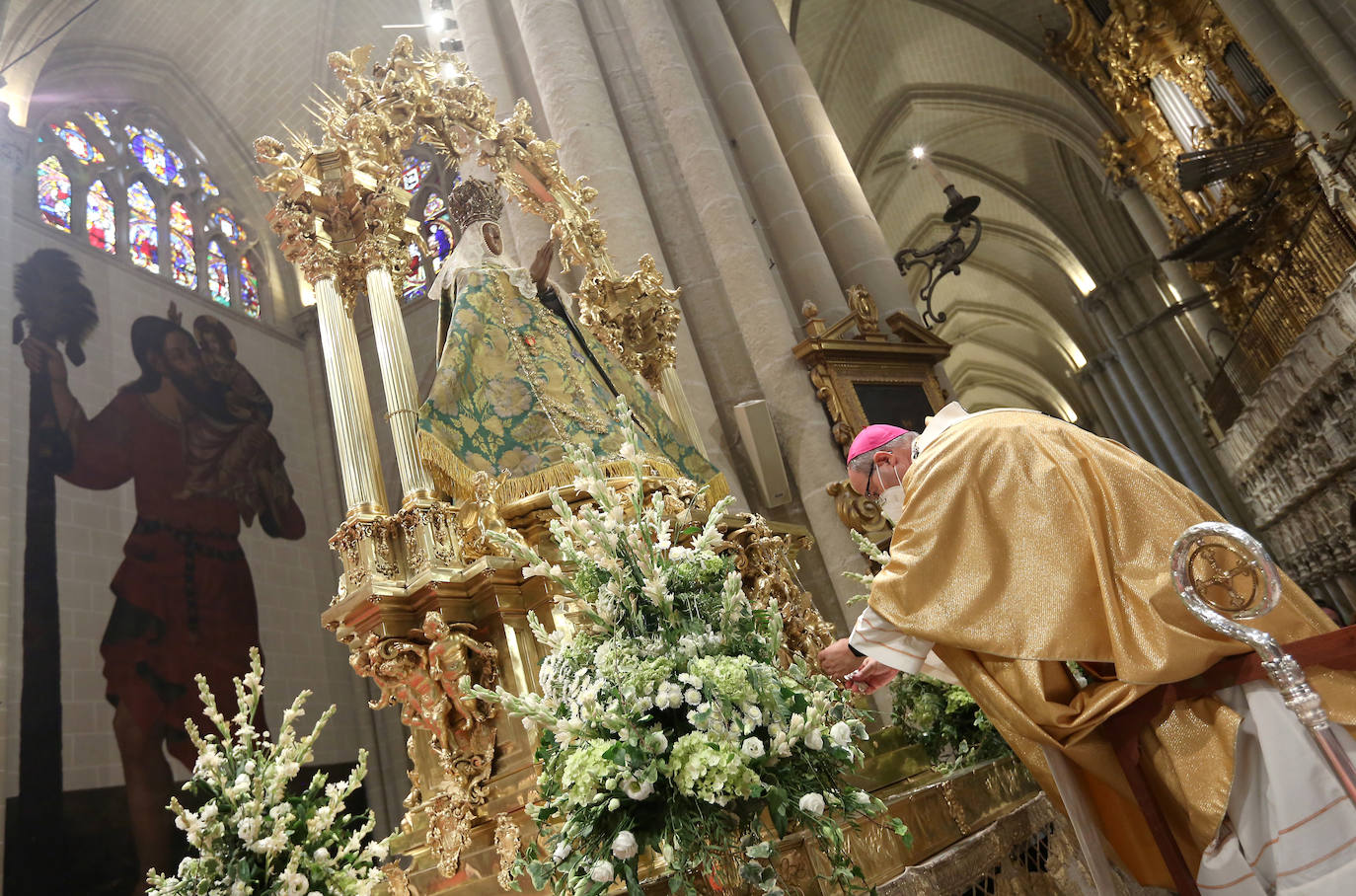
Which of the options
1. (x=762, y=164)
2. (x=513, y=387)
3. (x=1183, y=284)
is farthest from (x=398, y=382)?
(x=1183, y=284)

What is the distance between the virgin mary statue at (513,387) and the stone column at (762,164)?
3.07m

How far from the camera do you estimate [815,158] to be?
7719 millimetres

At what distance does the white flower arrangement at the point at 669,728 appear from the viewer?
165cm

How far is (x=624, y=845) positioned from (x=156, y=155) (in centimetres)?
1363

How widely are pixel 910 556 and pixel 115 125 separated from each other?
13216 mm

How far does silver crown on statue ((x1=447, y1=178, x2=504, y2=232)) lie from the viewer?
407 centimetres

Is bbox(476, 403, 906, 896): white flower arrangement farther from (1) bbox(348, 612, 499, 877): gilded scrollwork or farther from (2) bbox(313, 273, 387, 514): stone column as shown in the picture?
(2) bbox(313, 273, 387, 514): stone column

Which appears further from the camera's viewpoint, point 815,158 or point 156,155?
point 156,155

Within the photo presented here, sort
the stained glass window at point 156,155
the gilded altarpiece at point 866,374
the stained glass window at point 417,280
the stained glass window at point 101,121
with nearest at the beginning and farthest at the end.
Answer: the gilded altarpiece at point 866,374
the stained glass window at point 101,121
the stained glass window at point 156,155
the stained glass window at point 417,280

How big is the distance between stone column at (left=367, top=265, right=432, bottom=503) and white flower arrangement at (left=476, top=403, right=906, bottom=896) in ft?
5.08

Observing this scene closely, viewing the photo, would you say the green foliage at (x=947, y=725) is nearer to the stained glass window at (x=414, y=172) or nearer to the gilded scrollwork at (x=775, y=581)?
the gilded scrollwork at (x=775, y=581)

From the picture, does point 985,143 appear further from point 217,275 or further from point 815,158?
point 217,275

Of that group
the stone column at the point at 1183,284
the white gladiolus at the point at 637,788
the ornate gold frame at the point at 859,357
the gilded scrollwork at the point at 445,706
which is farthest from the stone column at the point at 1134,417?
the white gladiolus at the point at 637,788

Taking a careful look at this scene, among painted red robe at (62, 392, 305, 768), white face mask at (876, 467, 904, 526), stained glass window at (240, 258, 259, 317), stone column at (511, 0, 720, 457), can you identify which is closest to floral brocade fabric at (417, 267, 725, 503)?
white face mask at (876, 467, 904, 526)
